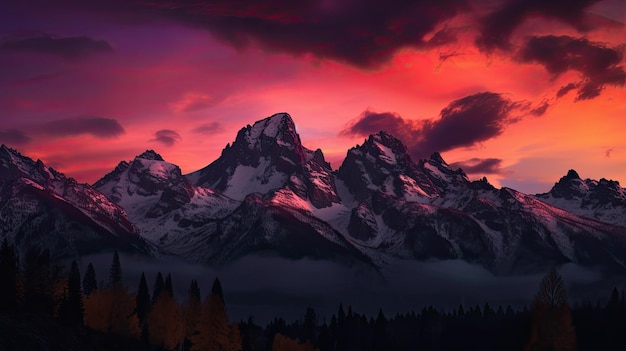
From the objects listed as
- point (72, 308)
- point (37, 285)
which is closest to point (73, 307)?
point (72, 308)

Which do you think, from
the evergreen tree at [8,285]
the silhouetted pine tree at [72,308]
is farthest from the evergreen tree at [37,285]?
the evergreen tree at [8,285]

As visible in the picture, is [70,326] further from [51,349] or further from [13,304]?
[51,349]

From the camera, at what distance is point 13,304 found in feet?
598

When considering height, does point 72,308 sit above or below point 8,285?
below

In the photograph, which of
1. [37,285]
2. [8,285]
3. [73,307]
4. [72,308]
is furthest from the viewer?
[37,285]

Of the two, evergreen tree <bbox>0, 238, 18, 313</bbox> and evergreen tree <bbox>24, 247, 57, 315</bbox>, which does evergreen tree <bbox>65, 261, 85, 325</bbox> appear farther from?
evergreen tree <bbox>0, 238, 18, 313</bbox>

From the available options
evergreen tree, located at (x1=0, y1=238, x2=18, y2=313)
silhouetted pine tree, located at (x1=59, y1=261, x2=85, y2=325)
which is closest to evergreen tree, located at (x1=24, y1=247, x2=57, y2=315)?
silhouetted pine tree, located at (x1=59, y1=261, x2=85, y2=325)

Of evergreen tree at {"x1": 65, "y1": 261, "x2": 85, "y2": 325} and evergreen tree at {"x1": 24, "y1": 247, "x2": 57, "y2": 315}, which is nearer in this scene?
evergreen tree at {"x1": 65, "y1": 261, "x2": 85, "y2": 325}

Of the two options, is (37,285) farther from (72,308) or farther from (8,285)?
(8,285)

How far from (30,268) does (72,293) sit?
34.3 ft

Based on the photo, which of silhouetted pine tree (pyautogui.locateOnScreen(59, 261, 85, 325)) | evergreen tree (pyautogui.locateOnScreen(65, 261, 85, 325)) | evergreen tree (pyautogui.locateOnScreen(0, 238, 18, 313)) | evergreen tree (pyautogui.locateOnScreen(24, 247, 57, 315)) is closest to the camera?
evergreen tree (pyautogui.locateOnScreen(0, 238, 18, 313))

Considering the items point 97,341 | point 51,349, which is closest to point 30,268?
point 97,341

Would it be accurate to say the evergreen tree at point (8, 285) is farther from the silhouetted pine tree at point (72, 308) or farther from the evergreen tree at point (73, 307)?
the evergreen tree at point (73, 307)

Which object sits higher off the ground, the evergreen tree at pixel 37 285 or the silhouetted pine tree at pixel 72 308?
the evergreen tree at pixel 37 285
